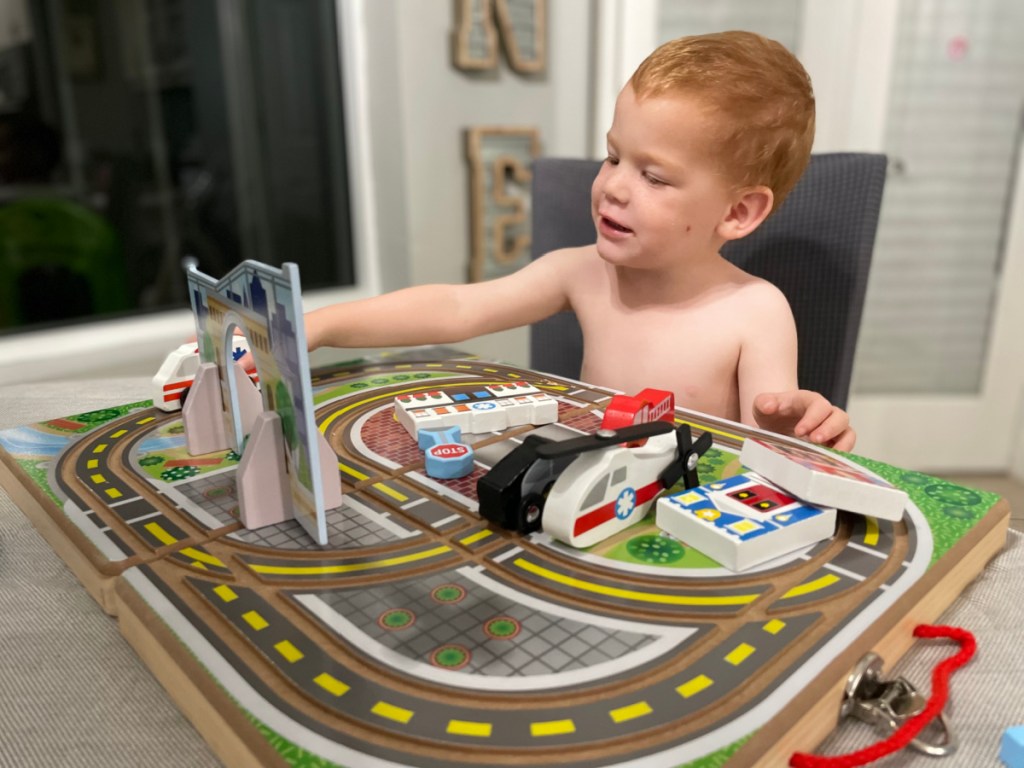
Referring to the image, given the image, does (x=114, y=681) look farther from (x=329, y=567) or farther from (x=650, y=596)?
(x=650, y=596)

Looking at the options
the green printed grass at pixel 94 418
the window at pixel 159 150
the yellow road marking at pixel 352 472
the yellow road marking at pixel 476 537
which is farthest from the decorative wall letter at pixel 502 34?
the yellow road marking at pixel 476 537

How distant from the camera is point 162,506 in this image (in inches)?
20.3

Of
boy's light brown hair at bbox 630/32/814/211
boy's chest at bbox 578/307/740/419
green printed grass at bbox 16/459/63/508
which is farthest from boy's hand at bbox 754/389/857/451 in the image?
green printed grass at bbox 16/459/63/508

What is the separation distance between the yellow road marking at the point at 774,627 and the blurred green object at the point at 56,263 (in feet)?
6.00

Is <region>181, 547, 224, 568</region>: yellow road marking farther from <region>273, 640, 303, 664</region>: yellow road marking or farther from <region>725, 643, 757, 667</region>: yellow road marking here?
<region>725, 643, 757, 667</region>: yellow road marking

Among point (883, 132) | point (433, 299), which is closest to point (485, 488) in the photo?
point (433, 299)

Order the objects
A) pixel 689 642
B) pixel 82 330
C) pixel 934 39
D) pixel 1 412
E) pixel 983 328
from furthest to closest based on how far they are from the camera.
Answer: pixel 983 328, pixel 934 39, pixel 82 330, pixel 1 412, pixel 689 642

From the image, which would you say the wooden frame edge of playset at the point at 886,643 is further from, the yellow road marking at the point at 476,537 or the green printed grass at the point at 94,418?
the green printed grass at the point at 94,418

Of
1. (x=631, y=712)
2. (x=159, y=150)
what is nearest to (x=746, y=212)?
(x=631, y=712)

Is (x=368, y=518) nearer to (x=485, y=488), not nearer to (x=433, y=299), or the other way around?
(x=485, y=488)

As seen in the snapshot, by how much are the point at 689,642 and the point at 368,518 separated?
23 centimetres

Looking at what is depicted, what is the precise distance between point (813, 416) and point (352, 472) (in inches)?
15.3

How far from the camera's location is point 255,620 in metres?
0.39

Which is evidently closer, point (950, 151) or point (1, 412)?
point (1, 412)
